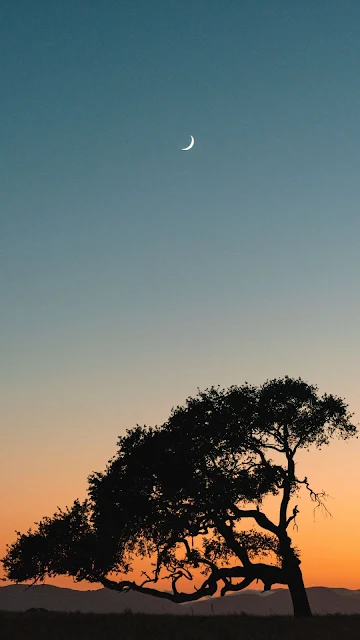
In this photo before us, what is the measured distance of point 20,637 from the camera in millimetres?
31344

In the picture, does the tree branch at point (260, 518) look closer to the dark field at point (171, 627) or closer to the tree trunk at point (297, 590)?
the tree trunk at point (297, 590)

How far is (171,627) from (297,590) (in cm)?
953

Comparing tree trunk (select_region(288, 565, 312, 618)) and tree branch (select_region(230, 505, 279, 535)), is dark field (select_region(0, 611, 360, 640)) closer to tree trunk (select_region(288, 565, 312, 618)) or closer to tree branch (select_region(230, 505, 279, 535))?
tree trunk (select_region(288, 565, 312, 618))

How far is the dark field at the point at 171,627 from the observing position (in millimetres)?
31562

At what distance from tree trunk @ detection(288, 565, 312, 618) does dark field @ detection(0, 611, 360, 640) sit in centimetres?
188

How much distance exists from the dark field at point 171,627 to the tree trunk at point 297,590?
6.15ft

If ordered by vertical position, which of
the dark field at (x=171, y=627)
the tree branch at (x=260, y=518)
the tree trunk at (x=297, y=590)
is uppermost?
the tree branch at (x=260, y=518)

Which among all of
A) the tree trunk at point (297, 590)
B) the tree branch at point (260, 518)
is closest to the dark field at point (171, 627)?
the tree trunk at point (297, 590)

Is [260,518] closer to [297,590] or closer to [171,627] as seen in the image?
[297,590]

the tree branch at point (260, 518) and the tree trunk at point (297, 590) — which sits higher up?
the tree branch at point (260, 518)

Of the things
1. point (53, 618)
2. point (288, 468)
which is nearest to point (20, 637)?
point (53, 618)

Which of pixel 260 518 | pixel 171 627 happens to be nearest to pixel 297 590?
pixel 260 518

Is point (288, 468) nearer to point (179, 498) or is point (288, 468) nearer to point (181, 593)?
point (179, 498)

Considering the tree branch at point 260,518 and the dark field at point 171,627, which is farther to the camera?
the tree branch at point 260,518
